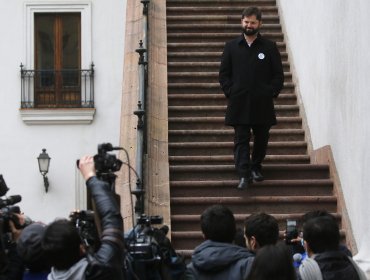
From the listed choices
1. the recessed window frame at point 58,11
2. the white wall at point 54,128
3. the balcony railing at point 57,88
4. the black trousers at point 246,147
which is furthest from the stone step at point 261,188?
the recessed window frame at point 58,11

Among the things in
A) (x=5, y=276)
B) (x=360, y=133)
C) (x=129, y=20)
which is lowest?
(x=5, y=276)

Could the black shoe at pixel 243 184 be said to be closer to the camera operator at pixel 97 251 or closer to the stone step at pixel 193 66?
the stone step at pixel 193 66

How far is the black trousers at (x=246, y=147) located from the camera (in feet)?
35.4

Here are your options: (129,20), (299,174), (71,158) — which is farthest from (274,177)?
(71,158)

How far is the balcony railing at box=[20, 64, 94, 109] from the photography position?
23719 mm

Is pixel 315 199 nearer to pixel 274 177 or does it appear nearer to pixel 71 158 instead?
Answer: pixel 274 177

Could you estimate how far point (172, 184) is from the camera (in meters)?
11.3

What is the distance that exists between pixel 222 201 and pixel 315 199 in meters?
0.94

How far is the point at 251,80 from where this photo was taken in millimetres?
10945

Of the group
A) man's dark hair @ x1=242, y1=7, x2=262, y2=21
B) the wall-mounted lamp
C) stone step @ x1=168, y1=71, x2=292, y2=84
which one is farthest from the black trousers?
the wall-mounted lamp

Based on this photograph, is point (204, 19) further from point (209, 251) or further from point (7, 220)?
point (7, 220)

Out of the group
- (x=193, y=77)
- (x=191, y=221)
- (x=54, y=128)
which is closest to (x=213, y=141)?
(x=193, y=77)

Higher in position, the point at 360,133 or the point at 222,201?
the point at 360,133

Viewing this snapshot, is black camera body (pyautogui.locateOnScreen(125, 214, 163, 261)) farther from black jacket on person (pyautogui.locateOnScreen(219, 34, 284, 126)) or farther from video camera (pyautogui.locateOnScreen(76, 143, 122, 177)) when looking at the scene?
black jacket on person (pyautogui.locateOnScreen(219, 34, 284, 126))
